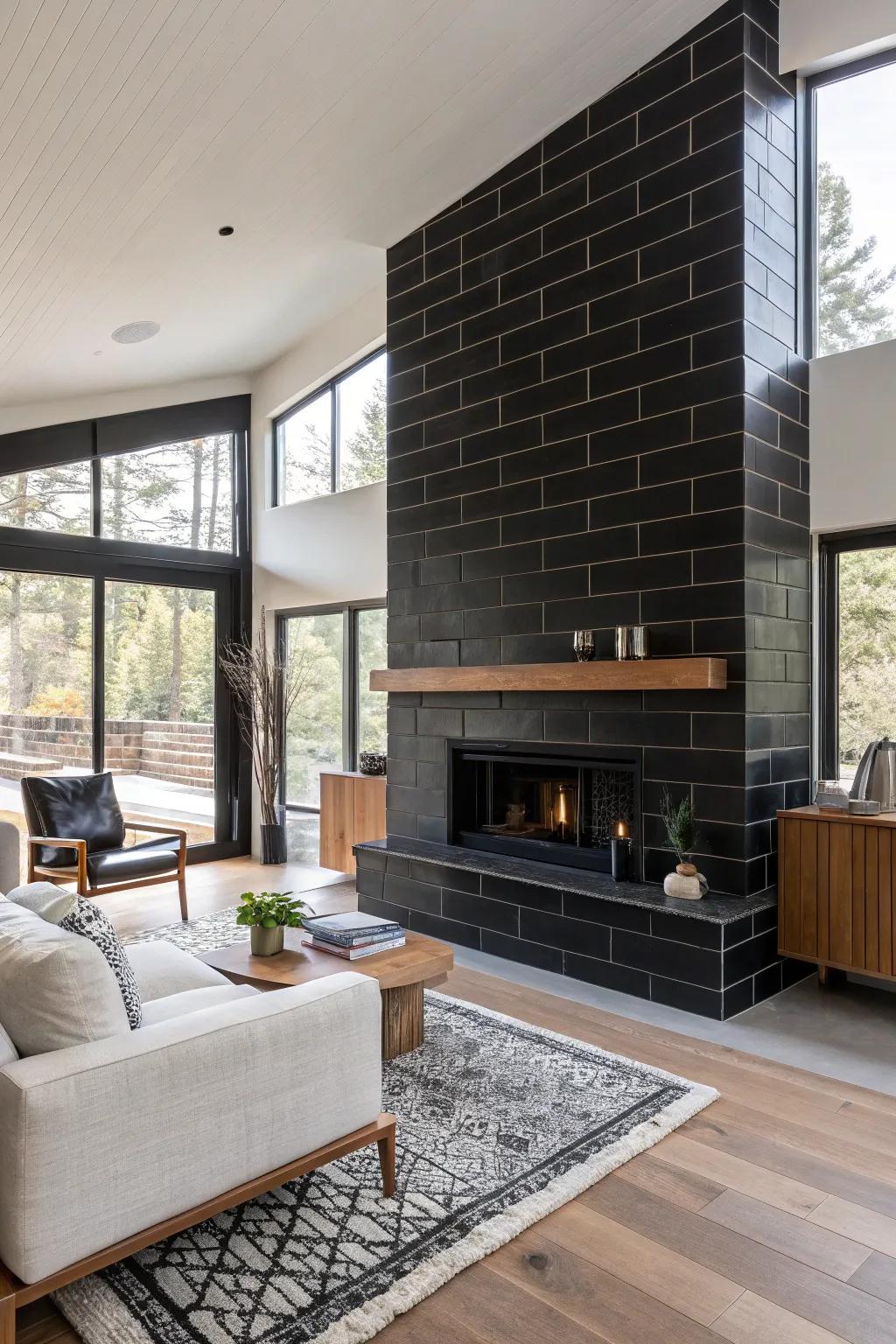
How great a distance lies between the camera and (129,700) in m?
6.06

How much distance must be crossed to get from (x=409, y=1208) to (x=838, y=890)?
2.17 m

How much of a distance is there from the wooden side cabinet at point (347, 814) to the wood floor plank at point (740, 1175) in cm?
321

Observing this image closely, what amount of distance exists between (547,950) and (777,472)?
2.27 m

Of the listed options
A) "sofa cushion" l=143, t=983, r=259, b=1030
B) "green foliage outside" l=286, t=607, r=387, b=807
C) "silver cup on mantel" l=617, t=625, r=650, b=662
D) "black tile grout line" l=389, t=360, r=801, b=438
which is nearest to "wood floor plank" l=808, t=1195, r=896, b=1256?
"sofa cushion" l=143, t=983, r=259, b=1030

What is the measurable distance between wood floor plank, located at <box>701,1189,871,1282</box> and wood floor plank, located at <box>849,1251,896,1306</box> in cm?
1

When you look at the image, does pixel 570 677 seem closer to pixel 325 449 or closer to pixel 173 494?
pixel 325 449

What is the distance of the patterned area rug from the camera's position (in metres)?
1.78

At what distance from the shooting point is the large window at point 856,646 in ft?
12.4

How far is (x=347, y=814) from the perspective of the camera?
575cm

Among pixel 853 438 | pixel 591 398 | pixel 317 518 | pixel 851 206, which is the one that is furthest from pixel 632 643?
pixel 317 518

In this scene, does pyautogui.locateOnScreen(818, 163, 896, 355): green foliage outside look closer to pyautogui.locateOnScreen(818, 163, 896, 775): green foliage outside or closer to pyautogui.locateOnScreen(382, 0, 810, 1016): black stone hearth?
pyautogui.locateOnScreen(818, 163, 896, 775): green foliage outside

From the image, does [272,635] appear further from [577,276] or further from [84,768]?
[577,276]

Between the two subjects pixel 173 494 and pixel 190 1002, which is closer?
pixel 190 1002

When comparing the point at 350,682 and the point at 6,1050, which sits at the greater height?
the point at 350,682
